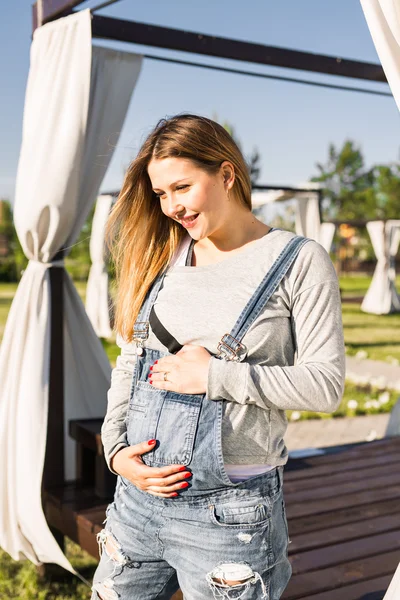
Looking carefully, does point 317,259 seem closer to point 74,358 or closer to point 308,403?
point 308,403

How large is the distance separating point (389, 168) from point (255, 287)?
1633 inches

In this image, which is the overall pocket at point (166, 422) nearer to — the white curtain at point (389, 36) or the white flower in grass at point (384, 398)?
the white curtain at point (389, 36)

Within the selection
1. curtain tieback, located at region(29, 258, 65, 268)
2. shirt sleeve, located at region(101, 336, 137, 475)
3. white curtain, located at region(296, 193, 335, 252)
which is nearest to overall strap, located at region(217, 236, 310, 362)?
shirt sleeve, located at region(101, 336, 137, 475)

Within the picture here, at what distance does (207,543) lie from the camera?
150cm

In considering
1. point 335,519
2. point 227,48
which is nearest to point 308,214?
point 227,48

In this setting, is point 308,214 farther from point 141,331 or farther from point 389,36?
point 141,331

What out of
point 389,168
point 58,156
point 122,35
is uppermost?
point 389,168

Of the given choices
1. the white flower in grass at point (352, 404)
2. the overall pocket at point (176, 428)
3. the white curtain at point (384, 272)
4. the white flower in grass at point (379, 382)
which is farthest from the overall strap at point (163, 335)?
the white curtain at point (384, 272)

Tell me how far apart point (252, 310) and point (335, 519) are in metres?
2.00

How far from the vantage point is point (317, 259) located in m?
1.53

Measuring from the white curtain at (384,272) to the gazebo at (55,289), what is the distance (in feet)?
45.0

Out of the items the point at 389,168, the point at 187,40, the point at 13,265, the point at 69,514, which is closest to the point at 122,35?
the point at 187,40

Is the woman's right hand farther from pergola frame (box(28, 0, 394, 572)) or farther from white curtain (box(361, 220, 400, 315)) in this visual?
white curtain (box(361, 220, 400, 315))

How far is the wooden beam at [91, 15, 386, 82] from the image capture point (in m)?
3.56
